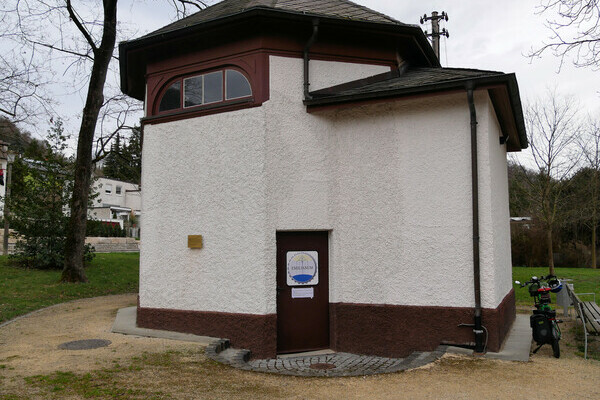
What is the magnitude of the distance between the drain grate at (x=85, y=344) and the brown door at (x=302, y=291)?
284 cm

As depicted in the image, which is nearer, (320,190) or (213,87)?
(320,190)

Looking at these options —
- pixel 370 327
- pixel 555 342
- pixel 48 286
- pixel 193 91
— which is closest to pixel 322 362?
pixel 370 327

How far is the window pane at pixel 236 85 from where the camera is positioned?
8.50 metres

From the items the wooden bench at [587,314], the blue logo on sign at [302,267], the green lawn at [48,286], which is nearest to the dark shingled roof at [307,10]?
the blue logo on sign at [302,267]

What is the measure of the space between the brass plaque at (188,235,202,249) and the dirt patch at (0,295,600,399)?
1646mm

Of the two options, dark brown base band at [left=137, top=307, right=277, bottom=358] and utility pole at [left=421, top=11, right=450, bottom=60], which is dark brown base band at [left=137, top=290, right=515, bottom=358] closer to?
dark brown base band at [left=137, top=307, right=277, bottom=358]

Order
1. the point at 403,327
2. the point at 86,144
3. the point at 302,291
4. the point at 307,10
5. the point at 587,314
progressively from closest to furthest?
the point at 403,327 → the point at 587,314 → the point at 302,291 → the point at 307,10 → the point at 86,144

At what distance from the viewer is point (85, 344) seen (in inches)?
304

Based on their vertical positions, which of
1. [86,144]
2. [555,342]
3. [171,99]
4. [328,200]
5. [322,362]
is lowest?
→ [322,362]

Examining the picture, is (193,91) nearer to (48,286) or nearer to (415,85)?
(415,85)

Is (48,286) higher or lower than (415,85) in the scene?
lower

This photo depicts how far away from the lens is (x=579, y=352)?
7.95 metres

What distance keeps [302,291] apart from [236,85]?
3.78 m

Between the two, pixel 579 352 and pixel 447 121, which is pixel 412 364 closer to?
pixel 579 352
